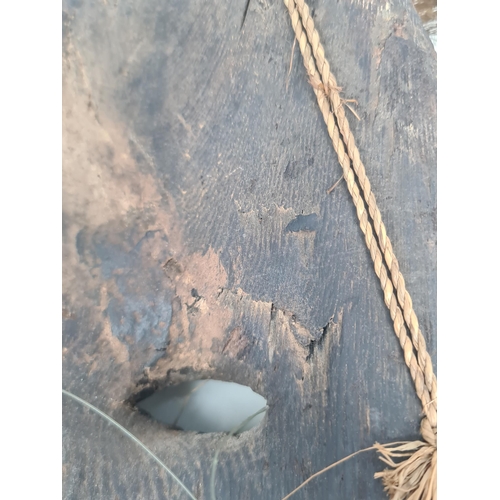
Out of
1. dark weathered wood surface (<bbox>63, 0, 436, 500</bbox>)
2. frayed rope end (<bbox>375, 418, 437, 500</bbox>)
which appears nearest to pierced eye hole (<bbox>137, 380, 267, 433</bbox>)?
dark weathered wood surface (<bbox>63, 0, 436, 500</bbox>)

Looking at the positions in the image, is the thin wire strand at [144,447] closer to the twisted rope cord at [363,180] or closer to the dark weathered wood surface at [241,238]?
the dark weathered wood surface at [241,238]

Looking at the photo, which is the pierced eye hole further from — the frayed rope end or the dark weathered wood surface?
the frayed rope end

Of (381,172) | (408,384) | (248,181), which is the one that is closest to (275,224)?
(248,181)

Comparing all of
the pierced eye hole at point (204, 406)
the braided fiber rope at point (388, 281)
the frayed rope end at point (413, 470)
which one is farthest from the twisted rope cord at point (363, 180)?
the pierced eye hole at point (204, 406)

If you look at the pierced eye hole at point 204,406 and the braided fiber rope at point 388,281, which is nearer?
the braided fiber rope at point 388,281
